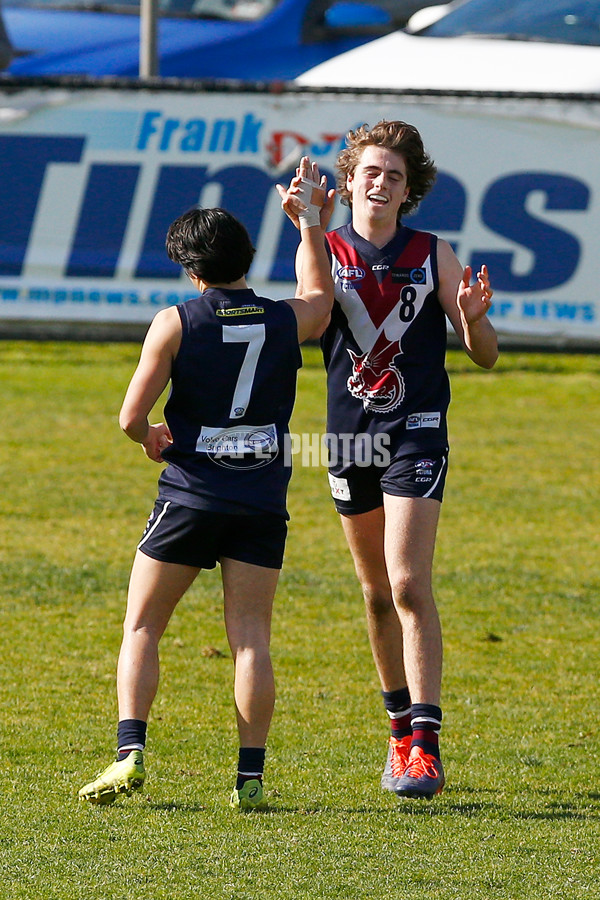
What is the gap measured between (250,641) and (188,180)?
963cm

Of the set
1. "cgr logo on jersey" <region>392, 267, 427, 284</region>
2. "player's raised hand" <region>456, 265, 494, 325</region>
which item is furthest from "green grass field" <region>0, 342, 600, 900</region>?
"cgr logo on jersey" <region>392, 267, 427, 284</region>

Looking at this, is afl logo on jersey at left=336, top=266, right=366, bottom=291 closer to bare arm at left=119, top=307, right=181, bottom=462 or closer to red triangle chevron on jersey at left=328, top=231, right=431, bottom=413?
red triangle chevron on jersey at left=328, top=231, right=431, bottom=413

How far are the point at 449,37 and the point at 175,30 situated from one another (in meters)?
3.13

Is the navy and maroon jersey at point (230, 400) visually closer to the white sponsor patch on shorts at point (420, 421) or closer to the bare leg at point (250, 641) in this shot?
the bare leg at point (250, 641)

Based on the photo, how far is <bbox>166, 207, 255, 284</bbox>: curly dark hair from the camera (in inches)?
185

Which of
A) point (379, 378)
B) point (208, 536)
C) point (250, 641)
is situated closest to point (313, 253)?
point (379, 378)

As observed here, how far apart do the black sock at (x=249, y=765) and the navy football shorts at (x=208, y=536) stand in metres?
0.57

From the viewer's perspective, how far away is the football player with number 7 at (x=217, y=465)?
4684 millimetres

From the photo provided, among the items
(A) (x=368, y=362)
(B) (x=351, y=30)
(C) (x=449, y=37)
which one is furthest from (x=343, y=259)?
(B) (x=351, y=30)

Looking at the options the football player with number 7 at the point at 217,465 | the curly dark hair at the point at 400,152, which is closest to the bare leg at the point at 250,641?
the football player with number 7 at the point at 217,465

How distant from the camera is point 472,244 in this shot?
13711 millimetres

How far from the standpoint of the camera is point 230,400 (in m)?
4.72

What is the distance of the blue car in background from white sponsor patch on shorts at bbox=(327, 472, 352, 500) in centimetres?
1096

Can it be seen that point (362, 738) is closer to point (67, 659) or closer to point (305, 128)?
point (67, 659)
